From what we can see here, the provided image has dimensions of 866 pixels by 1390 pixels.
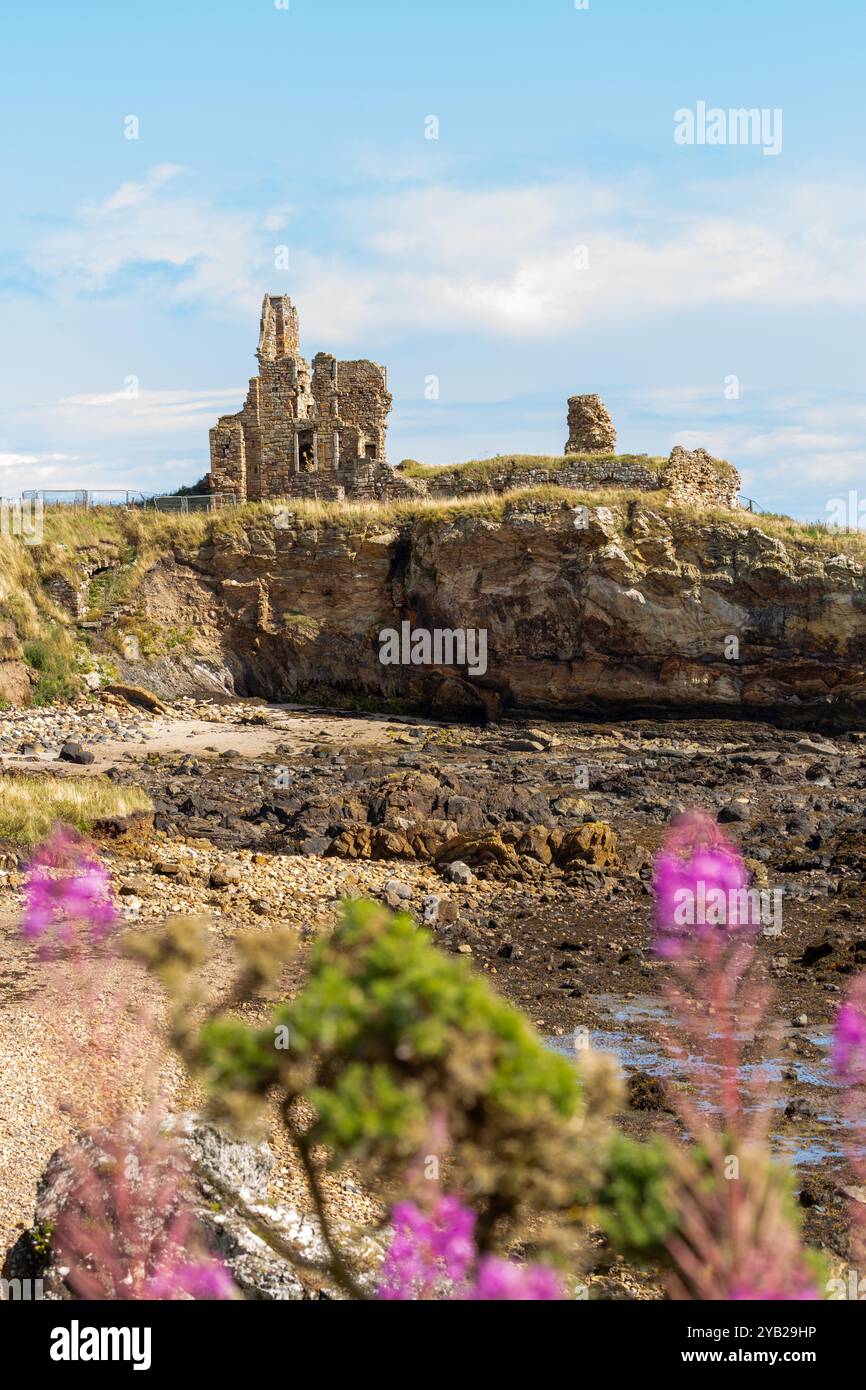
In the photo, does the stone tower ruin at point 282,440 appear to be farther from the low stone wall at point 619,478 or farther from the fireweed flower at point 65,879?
the fireweed flower at point 65,879

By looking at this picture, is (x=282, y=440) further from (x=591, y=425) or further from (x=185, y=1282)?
(x=185, y=1282)

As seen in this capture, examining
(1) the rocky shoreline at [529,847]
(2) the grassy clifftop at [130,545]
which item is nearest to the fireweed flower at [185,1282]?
(1) the rocky shoreline at [529,847]

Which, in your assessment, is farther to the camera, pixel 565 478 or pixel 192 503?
pixel 192 503

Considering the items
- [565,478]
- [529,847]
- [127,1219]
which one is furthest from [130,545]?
[127,1219]

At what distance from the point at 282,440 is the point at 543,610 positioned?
1234cm

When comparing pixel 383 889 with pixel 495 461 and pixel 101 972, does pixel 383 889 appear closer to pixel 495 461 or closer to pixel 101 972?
pixel 101 972

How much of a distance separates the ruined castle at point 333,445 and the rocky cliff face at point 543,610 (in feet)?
10.2

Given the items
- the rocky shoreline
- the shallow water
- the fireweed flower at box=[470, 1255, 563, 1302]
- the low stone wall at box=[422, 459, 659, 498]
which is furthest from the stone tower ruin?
the fireweed flower at box=[470, 1255, 563, 1302]

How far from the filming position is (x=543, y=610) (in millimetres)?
40125

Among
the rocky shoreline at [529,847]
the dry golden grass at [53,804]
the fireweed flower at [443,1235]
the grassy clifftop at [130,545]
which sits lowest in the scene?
the rocky shoreline at [529,847]

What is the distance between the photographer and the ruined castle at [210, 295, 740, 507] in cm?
4331

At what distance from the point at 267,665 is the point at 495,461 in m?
10.6

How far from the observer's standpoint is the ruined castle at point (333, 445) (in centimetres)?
4331

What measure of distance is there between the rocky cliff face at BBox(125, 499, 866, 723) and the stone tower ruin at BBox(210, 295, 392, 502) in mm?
3411
